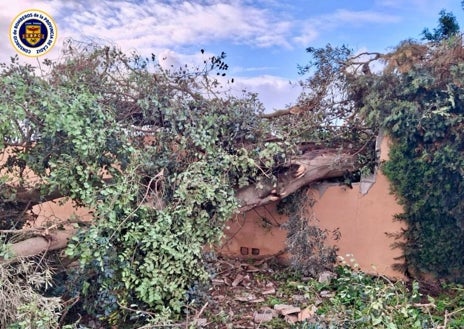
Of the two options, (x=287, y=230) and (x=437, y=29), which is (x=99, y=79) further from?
(x=437, y=29)

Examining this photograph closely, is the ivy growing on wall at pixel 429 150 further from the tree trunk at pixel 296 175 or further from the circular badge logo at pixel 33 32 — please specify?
the circular badge logo at pixel 33 32

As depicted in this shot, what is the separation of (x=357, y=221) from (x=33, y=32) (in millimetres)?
6172

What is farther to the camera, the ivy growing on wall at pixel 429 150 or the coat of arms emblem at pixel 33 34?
the ivy growing on wall at pixel 429 150

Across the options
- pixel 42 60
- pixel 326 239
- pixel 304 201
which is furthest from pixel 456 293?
pixel 42 60

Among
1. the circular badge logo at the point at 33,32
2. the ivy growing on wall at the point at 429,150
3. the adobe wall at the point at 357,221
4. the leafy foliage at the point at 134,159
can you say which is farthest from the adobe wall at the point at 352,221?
the circular badge logo at the point at 33,32

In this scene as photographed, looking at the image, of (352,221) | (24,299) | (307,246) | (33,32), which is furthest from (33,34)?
(352,221)

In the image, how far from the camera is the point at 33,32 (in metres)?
5.85

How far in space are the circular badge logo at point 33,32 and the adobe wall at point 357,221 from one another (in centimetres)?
433

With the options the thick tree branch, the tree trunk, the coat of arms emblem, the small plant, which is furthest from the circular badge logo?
the thick tree branch

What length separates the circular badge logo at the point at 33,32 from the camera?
568 cm

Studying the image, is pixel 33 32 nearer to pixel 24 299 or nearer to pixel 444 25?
pixel 24 299

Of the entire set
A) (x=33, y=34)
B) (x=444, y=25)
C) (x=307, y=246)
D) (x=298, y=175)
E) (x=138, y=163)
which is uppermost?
(x=444, y=25)

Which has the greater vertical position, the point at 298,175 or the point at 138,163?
the point at 138,163

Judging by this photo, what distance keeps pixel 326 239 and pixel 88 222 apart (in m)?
4.33
